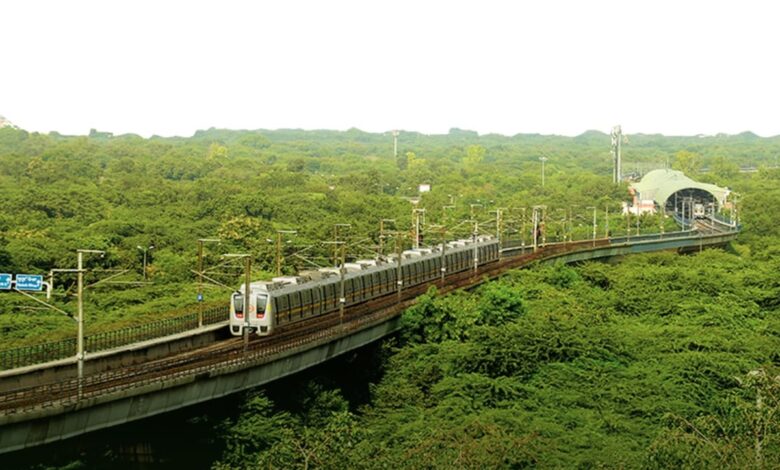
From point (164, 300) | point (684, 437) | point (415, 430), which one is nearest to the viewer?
point (684, 437)

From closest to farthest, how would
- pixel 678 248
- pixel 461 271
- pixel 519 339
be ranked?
1. pixel 519 339
2. pixel 461 271
3. pixel 678 248

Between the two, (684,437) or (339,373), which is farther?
(339,373)

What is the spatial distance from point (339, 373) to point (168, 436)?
13.5m

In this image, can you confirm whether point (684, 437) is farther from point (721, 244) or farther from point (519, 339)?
point (721, 244)

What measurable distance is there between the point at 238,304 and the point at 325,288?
7087 mm

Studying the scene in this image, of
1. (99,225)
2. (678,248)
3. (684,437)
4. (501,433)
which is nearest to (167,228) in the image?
(99,225)

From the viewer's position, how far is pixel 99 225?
92.3 meters

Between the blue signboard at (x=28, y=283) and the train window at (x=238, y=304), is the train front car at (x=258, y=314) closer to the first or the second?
the train window at (x=238, y=304)

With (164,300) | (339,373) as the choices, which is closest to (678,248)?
(164,300)

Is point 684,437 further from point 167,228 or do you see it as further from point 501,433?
point 167,228

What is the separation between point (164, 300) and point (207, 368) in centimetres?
2912

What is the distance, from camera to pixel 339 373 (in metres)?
49.4

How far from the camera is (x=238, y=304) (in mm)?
45406

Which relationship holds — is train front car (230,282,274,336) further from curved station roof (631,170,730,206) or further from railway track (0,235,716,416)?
curved station roof (631,170,730,206)
